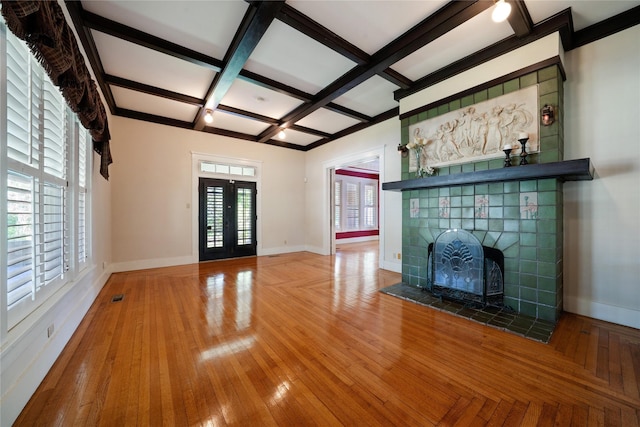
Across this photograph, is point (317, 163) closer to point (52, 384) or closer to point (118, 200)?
point (118, 200)

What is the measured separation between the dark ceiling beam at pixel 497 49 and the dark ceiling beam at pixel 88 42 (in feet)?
13.0

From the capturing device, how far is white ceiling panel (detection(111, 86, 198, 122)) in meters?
3.94

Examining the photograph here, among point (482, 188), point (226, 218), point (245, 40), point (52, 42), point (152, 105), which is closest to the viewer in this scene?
point (52, 42)

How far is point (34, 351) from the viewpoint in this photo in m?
1.55

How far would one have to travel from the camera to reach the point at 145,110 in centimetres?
456

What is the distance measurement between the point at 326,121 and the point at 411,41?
2.72m

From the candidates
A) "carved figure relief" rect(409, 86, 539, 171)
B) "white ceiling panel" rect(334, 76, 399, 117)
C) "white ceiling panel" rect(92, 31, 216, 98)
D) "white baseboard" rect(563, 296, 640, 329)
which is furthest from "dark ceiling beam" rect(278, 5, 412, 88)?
"white baseboard" rect(563, 296, 640, 329)

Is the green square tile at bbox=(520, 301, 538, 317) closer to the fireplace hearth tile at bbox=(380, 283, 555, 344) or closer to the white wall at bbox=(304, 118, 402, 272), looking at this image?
the fireplace hearth tile at bbox=(380, 283, 555, 344)

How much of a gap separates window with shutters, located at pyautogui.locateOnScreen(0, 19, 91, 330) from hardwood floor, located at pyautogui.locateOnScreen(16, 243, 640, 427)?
684 mm

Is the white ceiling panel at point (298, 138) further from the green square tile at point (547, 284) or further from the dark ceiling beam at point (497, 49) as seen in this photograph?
the green square tile at point (547, 284)

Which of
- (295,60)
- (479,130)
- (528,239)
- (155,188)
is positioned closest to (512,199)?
(528,239)

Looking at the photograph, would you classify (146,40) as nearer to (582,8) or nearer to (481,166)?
(481,166)

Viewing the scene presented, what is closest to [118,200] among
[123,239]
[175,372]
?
[123,239]

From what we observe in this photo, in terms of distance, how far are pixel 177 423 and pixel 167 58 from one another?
3782 millimetres
